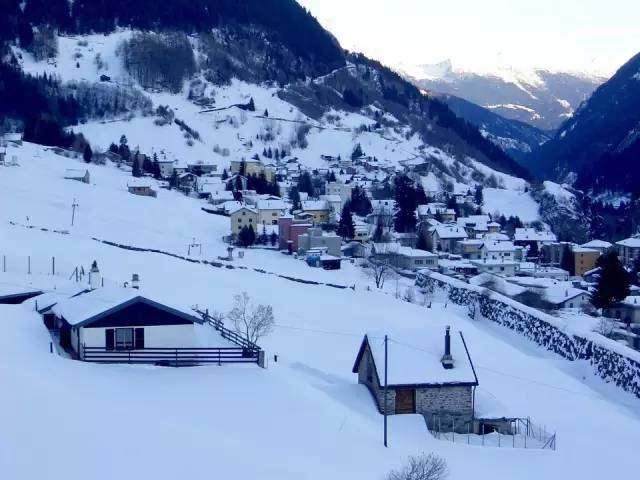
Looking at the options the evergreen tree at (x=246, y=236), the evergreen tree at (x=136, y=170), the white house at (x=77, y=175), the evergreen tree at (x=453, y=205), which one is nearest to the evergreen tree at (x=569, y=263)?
the evergreen tree at (x=453, y=205)

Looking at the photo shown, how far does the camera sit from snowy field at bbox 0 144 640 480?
1230 cm

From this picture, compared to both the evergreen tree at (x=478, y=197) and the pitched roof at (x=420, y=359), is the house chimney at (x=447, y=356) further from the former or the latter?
the evergreen tree at (x=478, y=197)

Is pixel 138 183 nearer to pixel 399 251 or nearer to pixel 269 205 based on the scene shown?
pixel 269 205

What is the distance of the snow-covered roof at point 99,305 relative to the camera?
18.2 meters

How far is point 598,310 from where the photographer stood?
1987 inches

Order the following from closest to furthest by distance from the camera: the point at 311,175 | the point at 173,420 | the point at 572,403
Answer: the point at 173,420 → the point at 572,403 → the point at 311,175

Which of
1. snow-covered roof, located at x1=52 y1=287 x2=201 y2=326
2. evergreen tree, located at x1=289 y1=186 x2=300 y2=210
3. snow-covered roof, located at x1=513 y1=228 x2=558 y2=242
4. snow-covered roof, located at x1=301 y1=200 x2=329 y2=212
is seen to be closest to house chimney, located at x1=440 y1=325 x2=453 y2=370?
snow-covered roof, located at x1=52 y1=287 x2=201 y2=326

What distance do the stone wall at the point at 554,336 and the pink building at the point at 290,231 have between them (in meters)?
15.8

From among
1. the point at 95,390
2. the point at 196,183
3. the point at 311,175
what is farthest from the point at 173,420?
the point at 311,175

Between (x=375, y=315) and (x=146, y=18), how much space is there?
4895 inches

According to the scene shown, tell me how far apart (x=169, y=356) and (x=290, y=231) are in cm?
4564

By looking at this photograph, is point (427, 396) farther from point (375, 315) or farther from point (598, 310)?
point (598, 310)

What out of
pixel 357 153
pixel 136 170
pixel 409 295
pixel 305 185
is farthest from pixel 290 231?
pixel 357 153

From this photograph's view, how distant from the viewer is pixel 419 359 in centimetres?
1981
